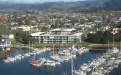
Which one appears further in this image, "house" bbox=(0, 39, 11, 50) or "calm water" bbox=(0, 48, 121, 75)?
"house" bbox=(0, 39, 11, 50)

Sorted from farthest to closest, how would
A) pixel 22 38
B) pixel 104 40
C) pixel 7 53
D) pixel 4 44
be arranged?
pixel 22 38 < pixel 104 40 < pixel 4 44 < pixel 7 53

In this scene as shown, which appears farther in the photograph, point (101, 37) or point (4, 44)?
point (101, 37)

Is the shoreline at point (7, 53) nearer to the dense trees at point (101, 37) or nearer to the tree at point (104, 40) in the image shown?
the dense trees at point (101, 37)

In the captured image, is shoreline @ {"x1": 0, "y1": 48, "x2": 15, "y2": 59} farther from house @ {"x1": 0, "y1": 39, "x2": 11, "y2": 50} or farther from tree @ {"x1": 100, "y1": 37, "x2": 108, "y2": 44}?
tree @ {"x1": 100, "y1": 37, "x2": 108, "y2": 44}

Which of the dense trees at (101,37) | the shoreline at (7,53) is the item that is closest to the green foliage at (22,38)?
the shoreline at (7,53)

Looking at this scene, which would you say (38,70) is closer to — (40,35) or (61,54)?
(61,54)

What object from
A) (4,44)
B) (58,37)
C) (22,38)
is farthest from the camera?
(22,38)

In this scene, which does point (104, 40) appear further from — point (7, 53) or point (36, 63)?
point (36, 63)

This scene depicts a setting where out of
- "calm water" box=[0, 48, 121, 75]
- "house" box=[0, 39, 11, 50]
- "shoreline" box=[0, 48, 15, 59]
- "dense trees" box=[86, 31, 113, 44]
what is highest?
"dense trees" box=[86, 31, 113, 44]

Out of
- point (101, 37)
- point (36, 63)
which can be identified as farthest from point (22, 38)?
point (36, 63)

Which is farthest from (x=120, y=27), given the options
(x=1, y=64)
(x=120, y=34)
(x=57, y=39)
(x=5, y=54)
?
(x=1, y=64)

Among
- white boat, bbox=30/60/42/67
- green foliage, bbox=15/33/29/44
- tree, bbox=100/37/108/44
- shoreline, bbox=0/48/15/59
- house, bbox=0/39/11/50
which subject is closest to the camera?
white boat, bbox=30/60/42/67

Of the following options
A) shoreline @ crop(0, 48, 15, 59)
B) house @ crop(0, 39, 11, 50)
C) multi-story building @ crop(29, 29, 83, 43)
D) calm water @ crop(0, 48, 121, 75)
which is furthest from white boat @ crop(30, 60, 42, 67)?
multi-story building @ crop(29, 29, 83, 43)
